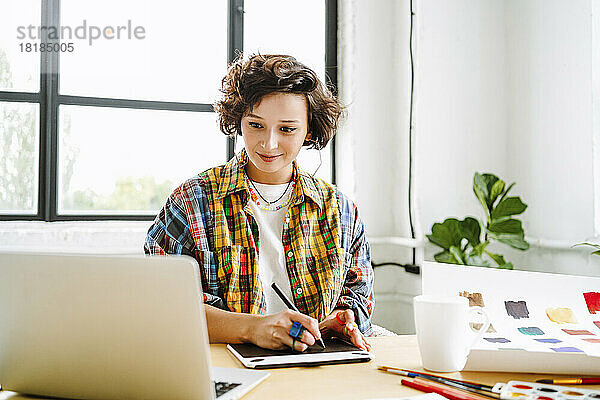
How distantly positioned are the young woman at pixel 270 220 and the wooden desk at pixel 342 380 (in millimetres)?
329

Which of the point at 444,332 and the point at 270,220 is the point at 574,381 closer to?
the point at 444,332

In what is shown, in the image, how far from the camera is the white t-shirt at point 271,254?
1655 millimetres

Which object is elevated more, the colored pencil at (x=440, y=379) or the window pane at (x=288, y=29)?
the window pane at (x=288, y=29)

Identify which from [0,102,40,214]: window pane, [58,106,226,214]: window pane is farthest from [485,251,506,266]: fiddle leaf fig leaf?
[0,102,40,214]: window pane

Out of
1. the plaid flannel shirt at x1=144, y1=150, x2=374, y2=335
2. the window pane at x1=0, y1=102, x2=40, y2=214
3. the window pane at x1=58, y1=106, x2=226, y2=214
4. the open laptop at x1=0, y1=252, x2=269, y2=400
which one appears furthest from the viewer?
the window pane at x1=58, y1=106, x2=226, y2=214

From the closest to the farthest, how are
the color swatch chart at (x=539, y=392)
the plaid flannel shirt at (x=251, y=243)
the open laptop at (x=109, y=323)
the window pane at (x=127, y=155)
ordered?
the open laptop at (x=109, y=323) → the color swatch chart at (x=539, y=392) → the plaid flannel shirt at (x=251, y=243) → the window pane at (x=127, y=155)

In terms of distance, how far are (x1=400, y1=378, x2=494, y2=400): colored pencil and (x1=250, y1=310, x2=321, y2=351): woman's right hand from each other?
245mm

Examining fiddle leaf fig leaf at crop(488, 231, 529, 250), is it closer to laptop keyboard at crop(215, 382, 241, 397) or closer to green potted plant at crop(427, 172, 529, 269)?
green potted plant at crop(427, 172, 529, 269)

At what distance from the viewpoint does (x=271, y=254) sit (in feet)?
5.49

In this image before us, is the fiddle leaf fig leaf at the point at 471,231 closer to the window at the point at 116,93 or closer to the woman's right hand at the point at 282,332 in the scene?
the window at the point at 116,93

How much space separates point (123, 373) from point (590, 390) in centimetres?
67

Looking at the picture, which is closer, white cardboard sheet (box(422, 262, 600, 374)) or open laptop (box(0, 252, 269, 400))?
open laptop (box(0, 252, 269, 400))

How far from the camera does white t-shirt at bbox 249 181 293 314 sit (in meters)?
1.66

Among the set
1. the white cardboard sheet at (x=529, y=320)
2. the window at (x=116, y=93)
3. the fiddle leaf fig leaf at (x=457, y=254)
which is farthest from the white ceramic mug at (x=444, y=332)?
the window at (x=116, y=93)
